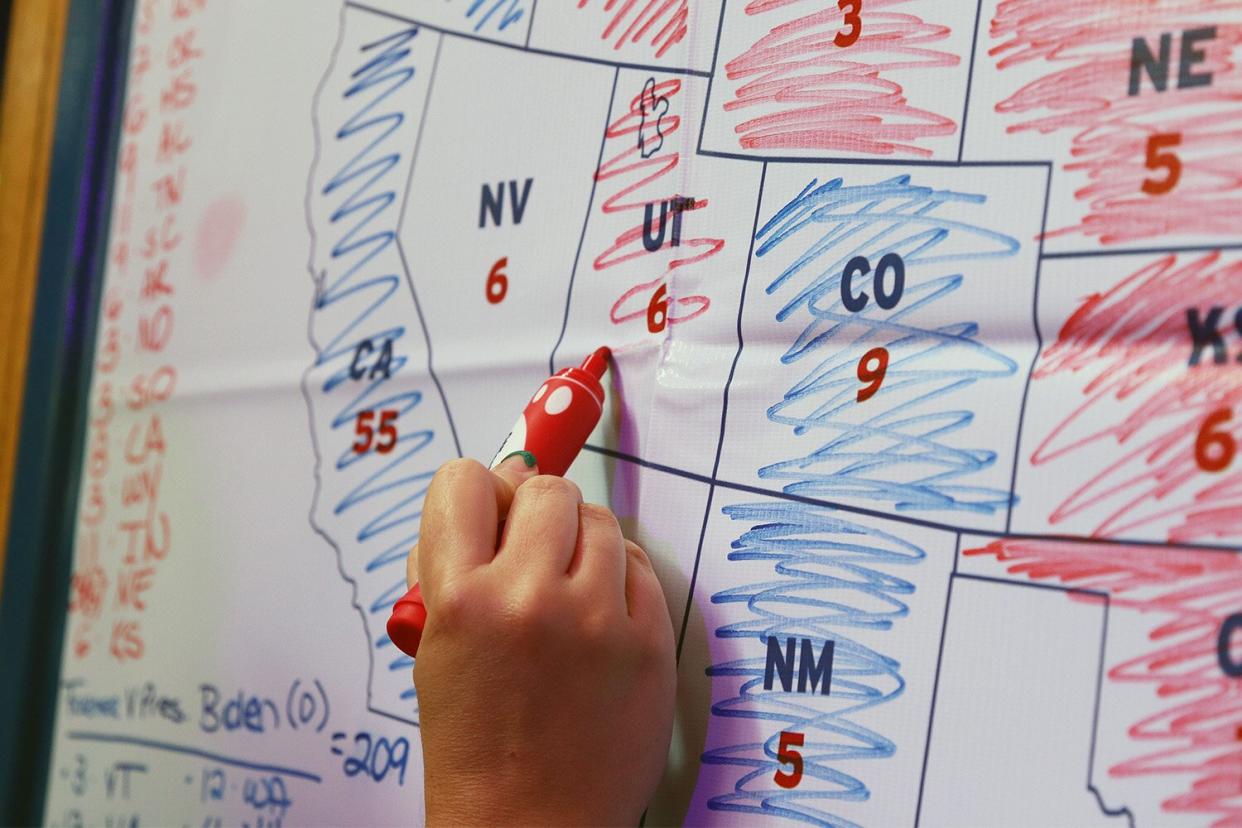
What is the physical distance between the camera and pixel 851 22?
1.46 ft

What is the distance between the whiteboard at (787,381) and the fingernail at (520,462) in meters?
0.05

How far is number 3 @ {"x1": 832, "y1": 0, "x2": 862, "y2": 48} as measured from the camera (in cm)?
44

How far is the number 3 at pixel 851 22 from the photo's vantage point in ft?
1.45

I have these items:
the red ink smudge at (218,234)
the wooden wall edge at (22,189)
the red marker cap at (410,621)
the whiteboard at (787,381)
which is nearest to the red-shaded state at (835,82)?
the whiteboard at (787,381)

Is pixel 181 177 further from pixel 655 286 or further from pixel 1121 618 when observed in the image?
pixel 1121 618

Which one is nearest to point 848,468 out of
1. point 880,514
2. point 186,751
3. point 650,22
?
point 880,514

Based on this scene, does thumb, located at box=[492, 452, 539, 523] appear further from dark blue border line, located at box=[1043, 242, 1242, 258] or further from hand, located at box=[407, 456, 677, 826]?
dark blue border line, located at box=[1043, 242, 1242, 258]

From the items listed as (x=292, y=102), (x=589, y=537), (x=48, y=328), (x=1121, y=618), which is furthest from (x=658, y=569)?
(x=48, y=328)

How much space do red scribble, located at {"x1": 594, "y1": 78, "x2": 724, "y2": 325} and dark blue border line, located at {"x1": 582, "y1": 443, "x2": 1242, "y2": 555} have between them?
0.06 metres

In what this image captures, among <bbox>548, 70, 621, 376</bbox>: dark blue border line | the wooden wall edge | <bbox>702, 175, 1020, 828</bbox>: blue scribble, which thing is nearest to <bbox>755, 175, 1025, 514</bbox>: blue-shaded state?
<bbox>702, 175, 1020, 828</bbox>: blue scribble

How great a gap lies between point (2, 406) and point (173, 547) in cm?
26

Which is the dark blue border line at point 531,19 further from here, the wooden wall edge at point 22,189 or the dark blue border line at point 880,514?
the wooden wall edge at point 22,189

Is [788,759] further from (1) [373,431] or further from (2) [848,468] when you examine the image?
(1) [373,431]

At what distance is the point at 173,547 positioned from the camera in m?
0.76
